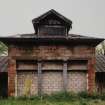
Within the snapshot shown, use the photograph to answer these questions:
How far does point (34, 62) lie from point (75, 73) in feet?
9.68

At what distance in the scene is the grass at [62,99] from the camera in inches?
632

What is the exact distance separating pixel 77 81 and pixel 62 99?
2.45m

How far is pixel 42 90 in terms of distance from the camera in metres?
19.0

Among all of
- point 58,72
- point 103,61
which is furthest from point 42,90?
point 103,61

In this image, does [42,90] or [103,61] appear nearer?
[42,90]

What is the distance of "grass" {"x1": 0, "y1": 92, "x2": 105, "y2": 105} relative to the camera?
52.6 feet

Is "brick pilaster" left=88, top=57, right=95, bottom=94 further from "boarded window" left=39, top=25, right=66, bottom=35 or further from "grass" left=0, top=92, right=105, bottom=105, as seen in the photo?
"boarded window" left=39, top=25, right=66, bottom=35

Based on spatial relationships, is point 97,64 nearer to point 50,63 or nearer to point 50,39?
point 50,63

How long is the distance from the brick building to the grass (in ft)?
3.03

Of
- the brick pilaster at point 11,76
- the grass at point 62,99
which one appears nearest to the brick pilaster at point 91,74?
the grass at point 62,99

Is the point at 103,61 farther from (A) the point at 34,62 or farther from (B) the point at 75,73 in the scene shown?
(A) the point at 34,62

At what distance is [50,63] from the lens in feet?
62.8

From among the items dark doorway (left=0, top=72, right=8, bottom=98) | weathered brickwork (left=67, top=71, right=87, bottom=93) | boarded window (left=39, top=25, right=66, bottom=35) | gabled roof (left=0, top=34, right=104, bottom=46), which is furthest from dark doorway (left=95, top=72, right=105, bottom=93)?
dark doorway (left=0, top=72, right=8, bottom=98)

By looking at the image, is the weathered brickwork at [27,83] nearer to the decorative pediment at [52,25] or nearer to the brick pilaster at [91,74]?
the decorative pediment at [52,25]
